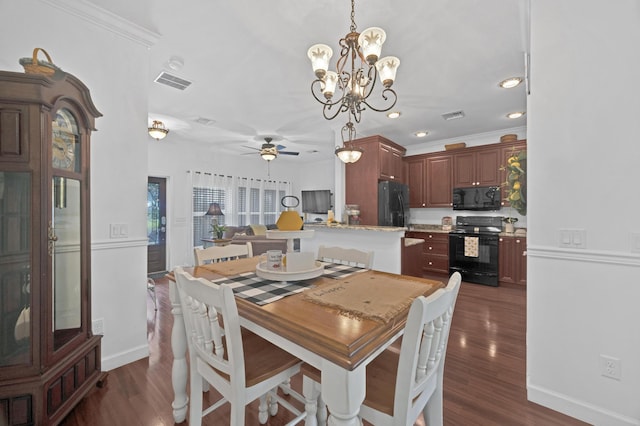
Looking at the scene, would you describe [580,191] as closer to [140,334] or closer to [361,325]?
[361,325]

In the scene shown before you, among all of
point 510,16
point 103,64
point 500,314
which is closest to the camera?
point 510,16

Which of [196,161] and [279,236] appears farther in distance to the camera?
[196,161]

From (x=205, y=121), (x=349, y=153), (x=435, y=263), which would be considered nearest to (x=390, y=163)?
(x=435, y=263)

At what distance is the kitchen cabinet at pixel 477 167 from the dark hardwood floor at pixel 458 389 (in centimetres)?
259

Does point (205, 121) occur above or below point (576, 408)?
above

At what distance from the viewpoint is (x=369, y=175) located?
4438 mm

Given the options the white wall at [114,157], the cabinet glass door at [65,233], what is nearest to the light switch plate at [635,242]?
the cabinet glass door at [65,233]

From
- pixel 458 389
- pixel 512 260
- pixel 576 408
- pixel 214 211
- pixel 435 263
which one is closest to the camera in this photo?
pixel 576 408

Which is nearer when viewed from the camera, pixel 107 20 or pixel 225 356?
pixel 225 356

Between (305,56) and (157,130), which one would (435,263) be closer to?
(305,56)

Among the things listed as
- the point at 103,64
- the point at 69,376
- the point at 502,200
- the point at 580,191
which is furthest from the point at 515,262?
the point at 103,64

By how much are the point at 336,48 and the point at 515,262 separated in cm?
416

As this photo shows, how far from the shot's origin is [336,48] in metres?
2.29

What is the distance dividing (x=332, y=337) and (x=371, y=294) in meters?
0.49
